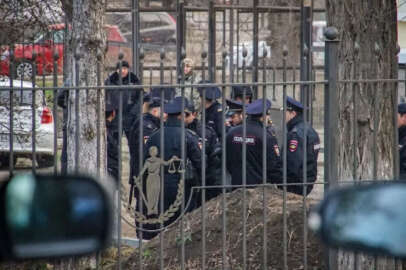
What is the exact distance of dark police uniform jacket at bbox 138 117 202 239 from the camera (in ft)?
21.3

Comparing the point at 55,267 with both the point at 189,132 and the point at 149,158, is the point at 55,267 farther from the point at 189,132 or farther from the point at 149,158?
the point at 189,132

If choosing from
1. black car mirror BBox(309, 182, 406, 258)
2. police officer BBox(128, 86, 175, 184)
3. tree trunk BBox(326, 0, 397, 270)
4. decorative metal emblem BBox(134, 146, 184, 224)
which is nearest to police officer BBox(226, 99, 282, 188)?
police officer BBox(128, 86, 175, 184)

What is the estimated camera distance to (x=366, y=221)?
2410 mm

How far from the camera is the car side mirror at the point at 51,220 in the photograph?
2.30 metres

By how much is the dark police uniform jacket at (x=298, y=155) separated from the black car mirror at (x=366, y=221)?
438 cm

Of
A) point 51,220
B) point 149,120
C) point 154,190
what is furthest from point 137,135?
point 51,220

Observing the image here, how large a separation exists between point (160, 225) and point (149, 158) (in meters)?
0.42

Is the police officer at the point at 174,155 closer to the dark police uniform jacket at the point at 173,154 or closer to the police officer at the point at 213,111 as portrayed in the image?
the dark police uniform jacket at the point at 173,154

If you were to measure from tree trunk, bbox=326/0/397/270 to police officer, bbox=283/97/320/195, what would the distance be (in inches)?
19.0

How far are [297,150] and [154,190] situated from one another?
1785 millimetres

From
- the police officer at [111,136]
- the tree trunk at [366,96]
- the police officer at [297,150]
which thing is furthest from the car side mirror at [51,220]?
the police officer at [111,136]

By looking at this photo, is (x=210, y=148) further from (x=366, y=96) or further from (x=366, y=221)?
(x=366, y=221)

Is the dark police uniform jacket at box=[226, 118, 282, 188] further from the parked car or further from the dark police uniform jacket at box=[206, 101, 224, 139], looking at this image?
the parked car

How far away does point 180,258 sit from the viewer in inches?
265
